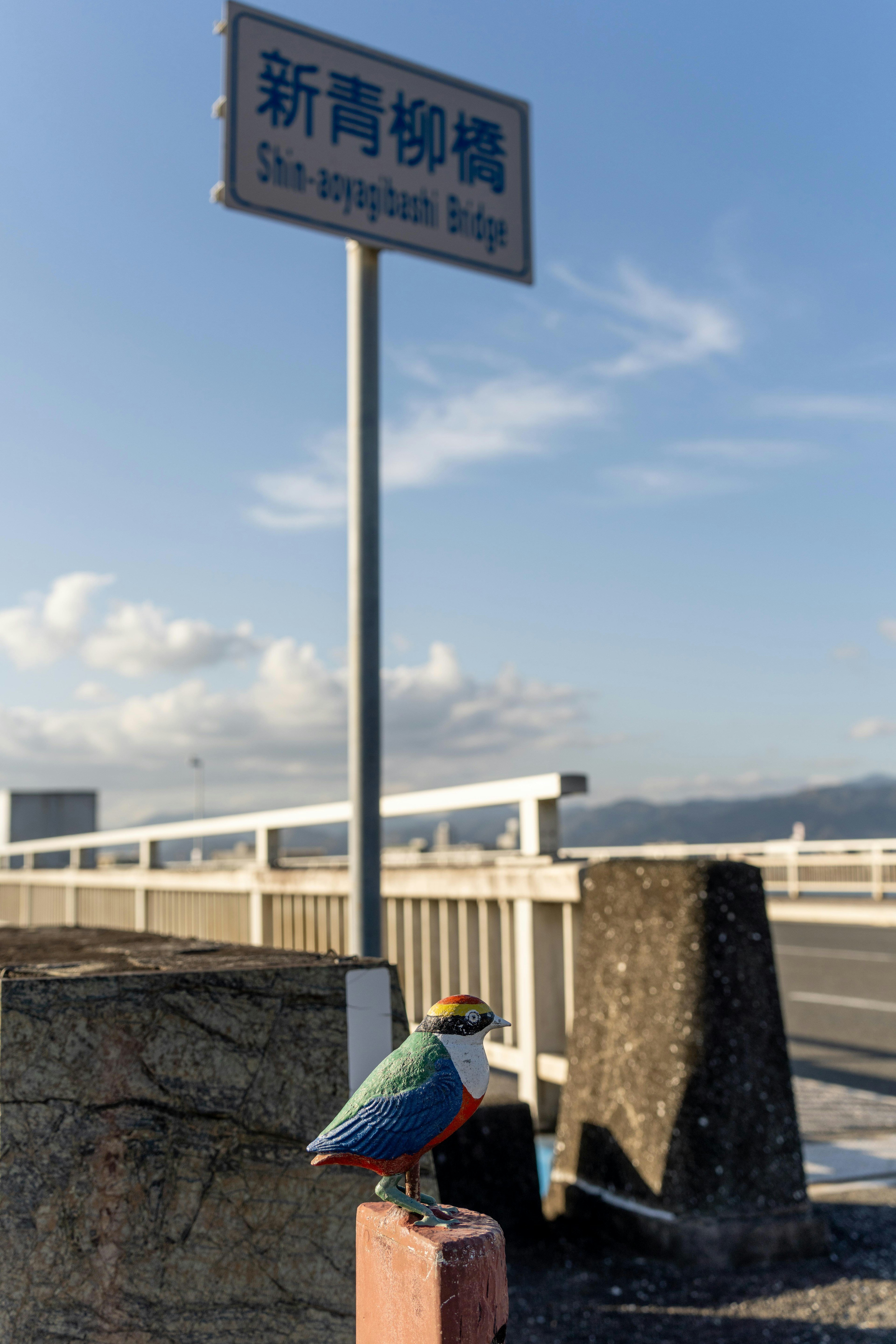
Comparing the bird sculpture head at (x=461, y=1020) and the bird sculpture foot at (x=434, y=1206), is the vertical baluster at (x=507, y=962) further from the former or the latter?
the bird sculpture head at (x=461, y=1020)

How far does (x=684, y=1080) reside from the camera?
4246 mm

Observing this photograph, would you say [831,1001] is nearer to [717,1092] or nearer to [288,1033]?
[717,1092]

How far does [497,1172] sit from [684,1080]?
0.94m

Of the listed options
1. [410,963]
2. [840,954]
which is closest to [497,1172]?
[410,963]

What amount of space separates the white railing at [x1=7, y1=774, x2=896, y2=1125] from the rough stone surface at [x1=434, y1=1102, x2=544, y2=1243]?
580 millimetres

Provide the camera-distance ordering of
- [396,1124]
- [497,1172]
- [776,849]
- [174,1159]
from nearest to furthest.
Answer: [396,1124] < [174,1159] < [497,1172] < [776,849]

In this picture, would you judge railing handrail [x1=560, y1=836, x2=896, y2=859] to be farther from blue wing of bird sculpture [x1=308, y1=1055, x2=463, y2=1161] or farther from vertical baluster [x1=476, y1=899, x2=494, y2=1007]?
blue wing of bird sculpture [x1=308, y1=1055, x2=463, y2=1161]

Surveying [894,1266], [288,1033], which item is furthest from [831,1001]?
[288,1033]

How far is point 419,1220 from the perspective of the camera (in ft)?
6.40

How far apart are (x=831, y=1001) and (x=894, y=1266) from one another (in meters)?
8.40

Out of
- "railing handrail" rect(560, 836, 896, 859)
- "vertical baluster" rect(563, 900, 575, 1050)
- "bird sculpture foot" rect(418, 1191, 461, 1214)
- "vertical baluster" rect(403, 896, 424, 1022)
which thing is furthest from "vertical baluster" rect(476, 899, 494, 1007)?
"railing handrail" rect(560, 836, 896, 859)

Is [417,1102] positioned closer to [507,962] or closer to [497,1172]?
[497,1172]

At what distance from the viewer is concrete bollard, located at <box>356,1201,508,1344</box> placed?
5.91 ft

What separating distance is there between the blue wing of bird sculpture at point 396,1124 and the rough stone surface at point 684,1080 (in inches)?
104
